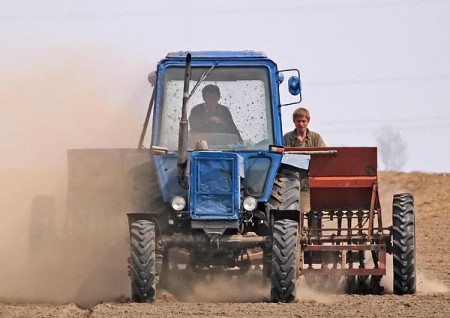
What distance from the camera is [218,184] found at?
1302cm

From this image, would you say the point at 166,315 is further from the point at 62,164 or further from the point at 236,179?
the point at 62,164

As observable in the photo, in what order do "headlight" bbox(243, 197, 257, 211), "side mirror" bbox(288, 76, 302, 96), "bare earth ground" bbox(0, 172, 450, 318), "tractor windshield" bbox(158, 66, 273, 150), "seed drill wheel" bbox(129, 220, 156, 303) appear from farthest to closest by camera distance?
"tractor windshield" bbox(158, 66, 273, 150)
"side mirror" bbox(288, 76, 302, 96)
"headlight" bbox(243, 197, 257, 211)
"seed drill wheel" bbox(129, 220, 156, 303)
"bare earth ground" bbox(0, 172, 450, 318)

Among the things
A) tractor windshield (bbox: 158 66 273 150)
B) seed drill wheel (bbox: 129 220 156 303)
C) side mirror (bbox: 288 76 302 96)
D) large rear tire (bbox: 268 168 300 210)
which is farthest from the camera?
tractor windshield (bbox: 158 66 273 150)

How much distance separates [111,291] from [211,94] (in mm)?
2495

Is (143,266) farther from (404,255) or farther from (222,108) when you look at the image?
(404,255)

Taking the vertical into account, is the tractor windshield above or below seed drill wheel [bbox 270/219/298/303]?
above

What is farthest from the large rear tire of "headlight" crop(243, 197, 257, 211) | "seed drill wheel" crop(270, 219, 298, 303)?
"seed drill wheel" crop(270, 219, 298, 303)

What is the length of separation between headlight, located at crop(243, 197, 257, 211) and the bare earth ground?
3.20ft

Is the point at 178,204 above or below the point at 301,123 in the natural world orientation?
below

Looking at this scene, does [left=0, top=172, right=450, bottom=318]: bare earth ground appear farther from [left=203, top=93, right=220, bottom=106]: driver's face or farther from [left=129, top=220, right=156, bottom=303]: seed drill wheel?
[left=203, top=93, right=220, bottom=106]: driver's face

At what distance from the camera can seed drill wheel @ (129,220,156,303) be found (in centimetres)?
1266

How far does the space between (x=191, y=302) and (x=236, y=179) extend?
137 cm

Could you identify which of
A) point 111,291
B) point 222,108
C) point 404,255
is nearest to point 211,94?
point 222,108

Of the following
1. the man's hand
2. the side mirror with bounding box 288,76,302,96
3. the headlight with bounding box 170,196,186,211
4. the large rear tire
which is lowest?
the headlight with bounding box 170,196,186,211
